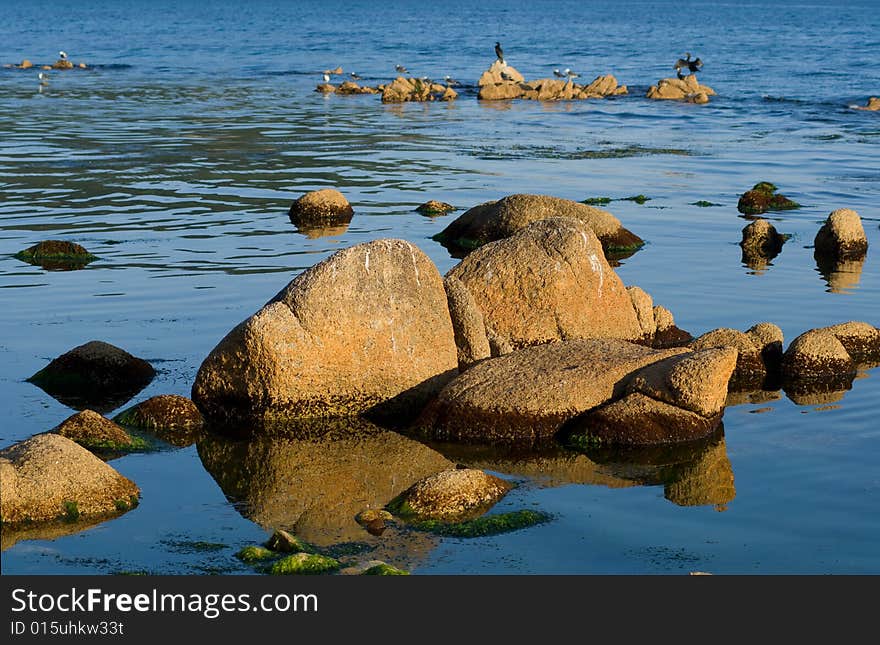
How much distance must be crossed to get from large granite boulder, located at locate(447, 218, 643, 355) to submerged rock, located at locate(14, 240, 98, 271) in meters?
8.13

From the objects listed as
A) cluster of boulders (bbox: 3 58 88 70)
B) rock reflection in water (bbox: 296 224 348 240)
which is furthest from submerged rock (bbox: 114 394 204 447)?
cluster of boulders (bbox: 3 58 88 70)

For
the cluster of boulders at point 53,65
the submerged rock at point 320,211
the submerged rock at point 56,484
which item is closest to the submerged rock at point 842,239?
the submerged rock at point 320,211

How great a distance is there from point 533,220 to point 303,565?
13730 mm

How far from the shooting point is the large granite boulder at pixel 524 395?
13312 mm

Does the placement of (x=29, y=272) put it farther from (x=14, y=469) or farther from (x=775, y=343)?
(x=775, y=343)

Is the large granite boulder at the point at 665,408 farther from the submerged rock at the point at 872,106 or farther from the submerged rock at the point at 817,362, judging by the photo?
the submerged rock at the point at 872,106

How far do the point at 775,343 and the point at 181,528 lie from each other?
8.06 metres

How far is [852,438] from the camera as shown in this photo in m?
13.4

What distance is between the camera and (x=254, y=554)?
10.3 meters

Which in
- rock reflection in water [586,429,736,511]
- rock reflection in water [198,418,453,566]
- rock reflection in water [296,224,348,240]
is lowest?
rock reflection in water [198,418,453,566]

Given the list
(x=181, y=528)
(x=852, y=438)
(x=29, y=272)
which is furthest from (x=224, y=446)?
(x=29, y=272)

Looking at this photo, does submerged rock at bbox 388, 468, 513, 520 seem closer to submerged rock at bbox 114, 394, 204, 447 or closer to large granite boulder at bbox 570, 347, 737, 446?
large granite boulder at bbox 570, 347, 737, 446

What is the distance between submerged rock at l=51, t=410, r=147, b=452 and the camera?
12828mm

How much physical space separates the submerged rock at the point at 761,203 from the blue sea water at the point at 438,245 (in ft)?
1.12
